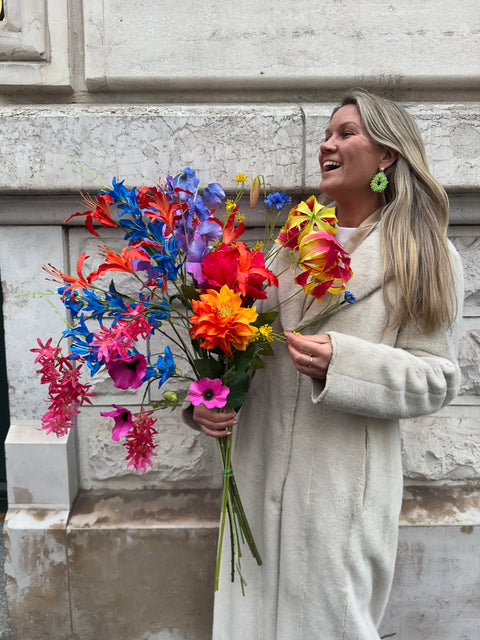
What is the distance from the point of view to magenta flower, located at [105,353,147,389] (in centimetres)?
122

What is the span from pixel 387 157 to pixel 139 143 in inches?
39.6

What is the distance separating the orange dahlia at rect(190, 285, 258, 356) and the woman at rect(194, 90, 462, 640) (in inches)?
8.6

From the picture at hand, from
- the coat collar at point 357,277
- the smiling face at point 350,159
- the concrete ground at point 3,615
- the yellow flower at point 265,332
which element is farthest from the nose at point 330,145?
the concrete ground at point 3,615

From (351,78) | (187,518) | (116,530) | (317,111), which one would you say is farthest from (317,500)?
(351,78)

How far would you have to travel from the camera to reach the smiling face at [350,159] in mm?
1506

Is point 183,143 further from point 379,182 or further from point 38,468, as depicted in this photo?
point 38,468

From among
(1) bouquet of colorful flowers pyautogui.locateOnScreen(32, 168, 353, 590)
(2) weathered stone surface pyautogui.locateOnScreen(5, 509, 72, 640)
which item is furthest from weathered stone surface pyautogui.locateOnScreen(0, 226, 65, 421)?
(1) bouquet of colorful flowers pyautogui.locateOnScreen(32, 168, 353, 590)

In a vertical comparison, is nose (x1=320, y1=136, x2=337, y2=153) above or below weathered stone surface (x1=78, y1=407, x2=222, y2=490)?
above

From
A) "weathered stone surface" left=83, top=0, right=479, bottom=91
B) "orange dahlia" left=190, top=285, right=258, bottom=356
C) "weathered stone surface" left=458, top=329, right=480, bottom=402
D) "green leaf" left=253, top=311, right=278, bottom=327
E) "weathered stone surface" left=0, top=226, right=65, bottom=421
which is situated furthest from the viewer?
"weathered stone surface" left=458, top=329, right=480, bottom=402

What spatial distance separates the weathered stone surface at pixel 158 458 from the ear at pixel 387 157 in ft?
4.47

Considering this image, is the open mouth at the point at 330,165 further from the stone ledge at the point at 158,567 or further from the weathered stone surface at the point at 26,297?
the stone ledge at the point at 158,567

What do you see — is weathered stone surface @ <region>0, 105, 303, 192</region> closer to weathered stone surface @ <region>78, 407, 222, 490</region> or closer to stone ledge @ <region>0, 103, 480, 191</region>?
stone ledge @ <region>0, 103, 480, 191</region>

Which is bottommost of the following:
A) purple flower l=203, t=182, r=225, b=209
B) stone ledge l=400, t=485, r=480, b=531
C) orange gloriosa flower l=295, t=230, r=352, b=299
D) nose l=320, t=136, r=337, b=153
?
stone ledge l=400, t=485, r=480, b=531

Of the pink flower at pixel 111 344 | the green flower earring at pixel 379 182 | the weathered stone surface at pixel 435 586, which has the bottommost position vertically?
the weathered stone surface at pixel 435 586
